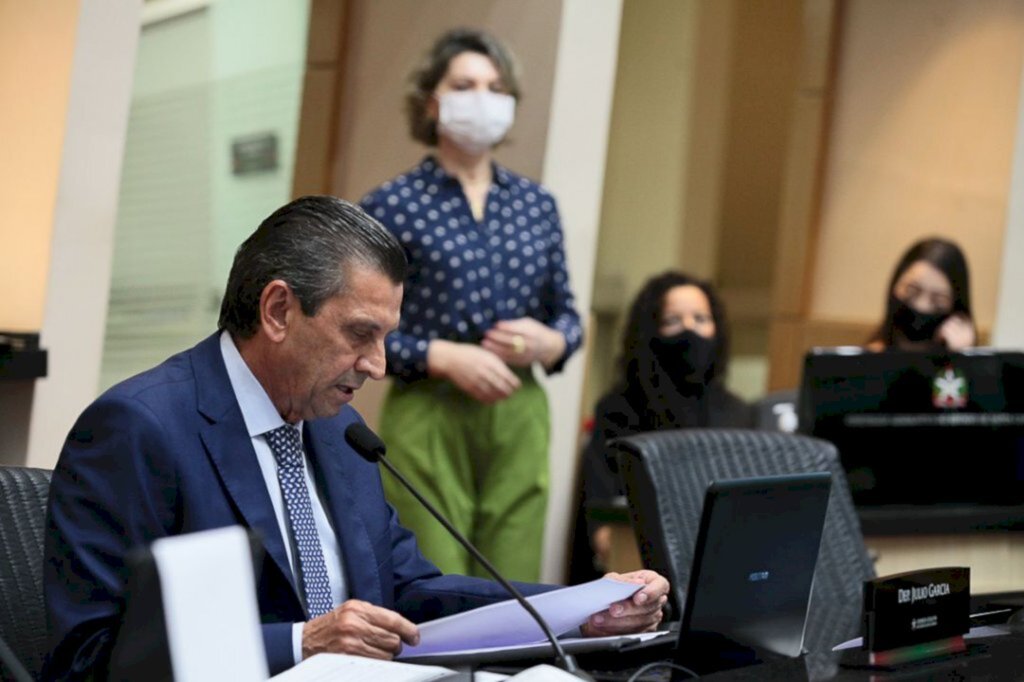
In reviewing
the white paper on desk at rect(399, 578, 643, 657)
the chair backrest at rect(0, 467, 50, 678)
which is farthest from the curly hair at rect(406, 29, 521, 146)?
the white paper on desk at rect(399, 578, 643, 657)

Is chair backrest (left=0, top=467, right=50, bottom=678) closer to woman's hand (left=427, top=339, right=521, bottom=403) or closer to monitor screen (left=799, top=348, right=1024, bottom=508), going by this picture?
woman's hand (left=427, top=339, right=521, bottom=403)

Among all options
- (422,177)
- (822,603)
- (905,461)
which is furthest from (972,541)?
(422,177)

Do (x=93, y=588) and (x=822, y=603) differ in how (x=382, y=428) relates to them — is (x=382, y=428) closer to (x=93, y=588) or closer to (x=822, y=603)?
(x=822, y=603)

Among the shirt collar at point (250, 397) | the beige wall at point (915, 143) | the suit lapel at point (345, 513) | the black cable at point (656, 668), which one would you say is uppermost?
the beige wall at point (915, 143)

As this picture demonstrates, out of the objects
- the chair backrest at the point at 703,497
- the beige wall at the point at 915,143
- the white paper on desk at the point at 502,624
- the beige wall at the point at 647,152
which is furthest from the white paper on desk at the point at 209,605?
the beige wall at the point at 915,143

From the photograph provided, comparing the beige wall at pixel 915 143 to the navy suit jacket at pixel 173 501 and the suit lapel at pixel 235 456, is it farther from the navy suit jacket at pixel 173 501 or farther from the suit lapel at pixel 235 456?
the suit lapel at pixel 235 456

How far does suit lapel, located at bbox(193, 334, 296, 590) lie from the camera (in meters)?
2.15

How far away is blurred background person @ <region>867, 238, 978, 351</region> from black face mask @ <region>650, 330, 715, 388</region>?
20.4 inches

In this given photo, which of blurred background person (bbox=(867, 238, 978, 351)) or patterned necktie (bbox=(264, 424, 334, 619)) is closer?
patterned necktie (bbox=(264, 424, 334, 619))

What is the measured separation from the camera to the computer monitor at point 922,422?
12.2 ft

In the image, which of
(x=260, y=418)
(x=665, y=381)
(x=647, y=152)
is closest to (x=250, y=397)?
(x=260, y=418)

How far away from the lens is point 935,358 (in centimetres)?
380

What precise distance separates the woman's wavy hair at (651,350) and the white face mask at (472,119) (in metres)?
1.09

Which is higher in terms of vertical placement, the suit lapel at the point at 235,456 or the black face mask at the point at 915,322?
the black face mask at the point at 915,322
